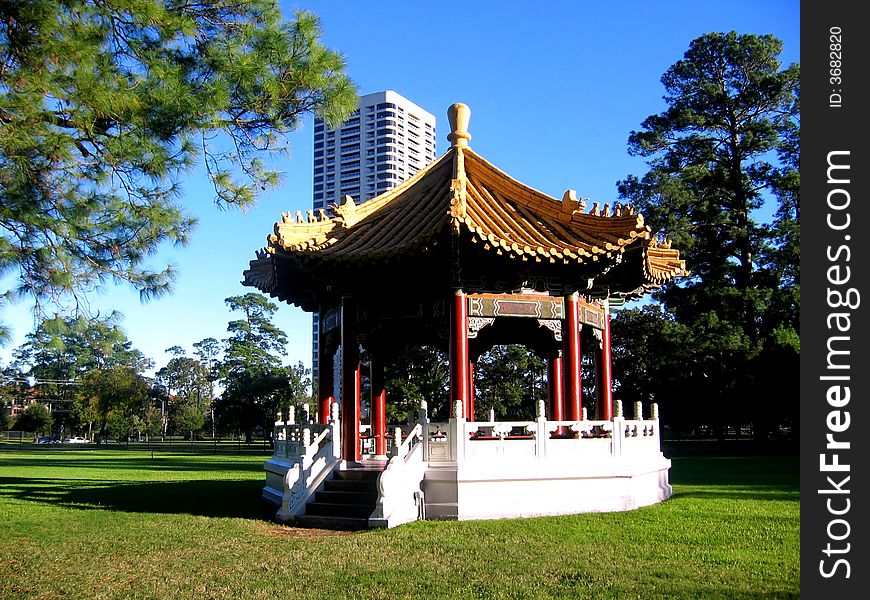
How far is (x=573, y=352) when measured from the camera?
12.3 m

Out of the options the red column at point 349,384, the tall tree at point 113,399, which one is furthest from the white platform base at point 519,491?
the tall tree at point 113,399

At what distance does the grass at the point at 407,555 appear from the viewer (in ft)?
22.5

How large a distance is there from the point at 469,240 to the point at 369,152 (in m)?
61.3

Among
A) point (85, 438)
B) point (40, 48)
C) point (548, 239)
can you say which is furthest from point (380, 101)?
point (40, 48)

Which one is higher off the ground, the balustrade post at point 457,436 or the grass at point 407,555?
the balustrade post at point 457,436

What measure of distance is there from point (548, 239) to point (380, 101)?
61.8 metres

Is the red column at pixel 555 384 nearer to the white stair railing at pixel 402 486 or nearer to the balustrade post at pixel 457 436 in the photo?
the balustrade post at pixel 457 436

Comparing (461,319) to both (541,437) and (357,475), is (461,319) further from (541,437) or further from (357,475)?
(357,475)

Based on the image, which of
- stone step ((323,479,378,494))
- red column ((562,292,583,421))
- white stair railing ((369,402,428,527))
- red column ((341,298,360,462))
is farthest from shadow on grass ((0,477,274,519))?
red column ((562,292,583,421))

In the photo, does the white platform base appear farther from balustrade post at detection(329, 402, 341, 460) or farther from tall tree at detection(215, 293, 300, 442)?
tall tree at detection(215, 293, 300, 442)

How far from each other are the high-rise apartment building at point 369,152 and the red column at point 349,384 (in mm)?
54199

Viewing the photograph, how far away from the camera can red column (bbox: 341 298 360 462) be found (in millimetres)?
12805

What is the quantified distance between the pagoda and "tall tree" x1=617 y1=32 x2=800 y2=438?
18088 mm
